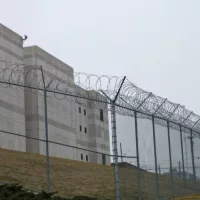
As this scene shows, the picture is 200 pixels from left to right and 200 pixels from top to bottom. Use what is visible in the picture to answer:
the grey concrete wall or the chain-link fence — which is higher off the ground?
the grey concrete wall

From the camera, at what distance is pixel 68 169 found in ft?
88.1

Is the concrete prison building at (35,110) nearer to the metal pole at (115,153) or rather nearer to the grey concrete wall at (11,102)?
the grey concrete wall at (11,102)

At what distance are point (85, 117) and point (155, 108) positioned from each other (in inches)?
Result: 2166

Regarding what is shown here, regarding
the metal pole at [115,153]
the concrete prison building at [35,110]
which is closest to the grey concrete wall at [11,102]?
the concrete prison building at [35,110]

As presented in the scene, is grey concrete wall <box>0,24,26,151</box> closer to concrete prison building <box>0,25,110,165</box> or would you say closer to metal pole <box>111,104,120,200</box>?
concrete prison building <box>0,25,110,165</box>

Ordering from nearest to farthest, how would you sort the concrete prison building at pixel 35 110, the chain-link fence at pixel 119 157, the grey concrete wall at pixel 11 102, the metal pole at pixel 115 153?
the metal pole at pixel 115 153 → the chain-link fence at pixel 119 157 → the grey concrete wall at pixel 11 102 → the concrete prison building at pixel 35 110

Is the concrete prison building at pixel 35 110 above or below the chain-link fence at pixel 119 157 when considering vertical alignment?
above

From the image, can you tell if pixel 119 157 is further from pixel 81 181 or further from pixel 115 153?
pixel 81 181

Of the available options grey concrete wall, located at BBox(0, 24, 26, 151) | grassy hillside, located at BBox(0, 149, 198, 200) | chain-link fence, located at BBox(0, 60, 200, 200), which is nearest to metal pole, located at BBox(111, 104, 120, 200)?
chain-link fence, located at BBox(0, 60, 200, 200)

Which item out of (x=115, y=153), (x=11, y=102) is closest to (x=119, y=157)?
(x=115, y=153)

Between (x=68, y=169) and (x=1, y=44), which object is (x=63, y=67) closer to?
(x=1, y=44)

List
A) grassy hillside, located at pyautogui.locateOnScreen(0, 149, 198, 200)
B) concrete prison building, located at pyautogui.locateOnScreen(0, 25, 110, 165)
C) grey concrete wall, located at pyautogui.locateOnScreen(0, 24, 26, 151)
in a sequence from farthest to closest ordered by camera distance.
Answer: concrete prison building, located at pyautogui.locateOnScreen(0, 25, 110, 165), grey concrete wall, located at pyautogui.locateOnScreen(0, 24, 26, 151), grassy hillside, located at pyautogui.locateOnScreen(0, 149, 198, 200)

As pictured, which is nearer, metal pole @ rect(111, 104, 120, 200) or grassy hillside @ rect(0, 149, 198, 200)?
metal pole @ rect(111, 104, 120, 200)

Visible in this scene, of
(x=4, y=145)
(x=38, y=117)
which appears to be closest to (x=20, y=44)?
(x=38, y=117)
